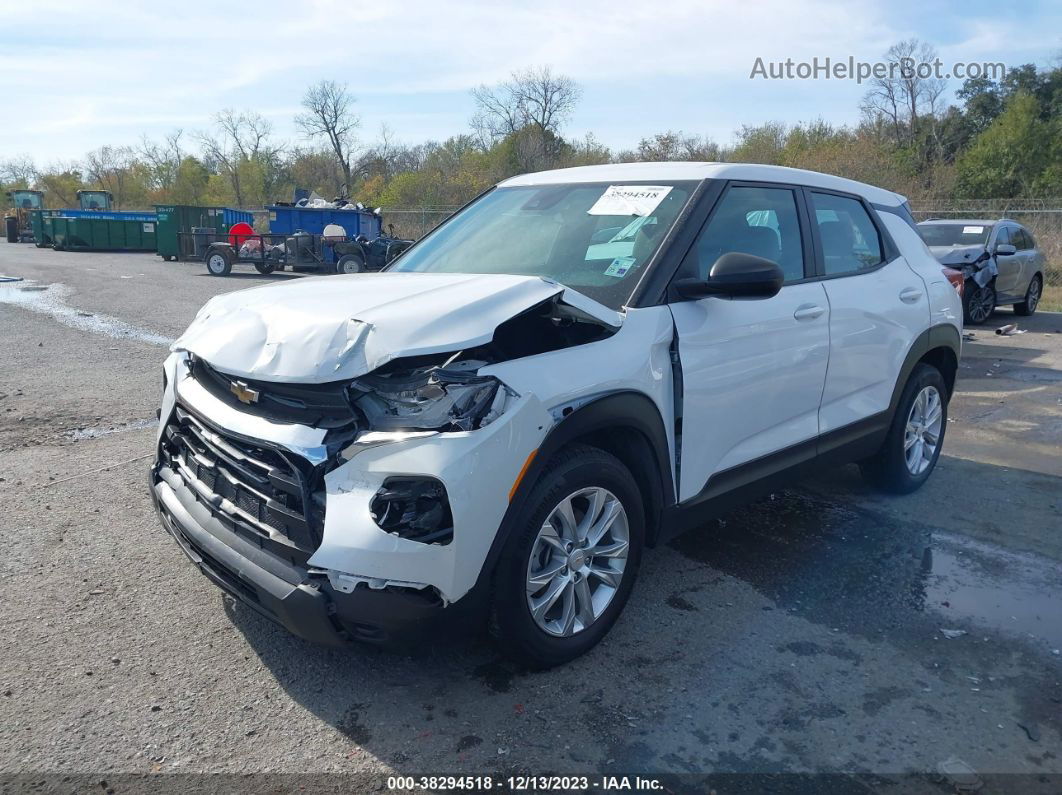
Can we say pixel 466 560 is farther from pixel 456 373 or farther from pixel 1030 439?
pixel 1030 439

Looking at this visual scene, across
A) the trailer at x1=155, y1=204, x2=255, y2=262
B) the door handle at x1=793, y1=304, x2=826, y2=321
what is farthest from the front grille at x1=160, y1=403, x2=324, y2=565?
the trailer at x1=155, y1=204, x2=255, y2=262

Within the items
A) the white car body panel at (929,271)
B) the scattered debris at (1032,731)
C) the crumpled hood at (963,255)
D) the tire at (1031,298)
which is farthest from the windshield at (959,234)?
the scattered debris at (1032,731)

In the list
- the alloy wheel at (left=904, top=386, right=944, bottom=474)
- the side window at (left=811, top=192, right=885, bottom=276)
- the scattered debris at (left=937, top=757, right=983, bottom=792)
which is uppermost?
the side window at (left=811, top=192, right=885, bottom=276)

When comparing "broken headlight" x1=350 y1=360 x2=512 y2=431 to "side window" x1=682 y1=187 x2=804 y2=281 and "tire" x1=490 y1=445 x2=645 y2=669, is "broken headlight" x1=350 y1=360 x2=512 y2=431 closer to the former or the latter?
"tire" x1=490 y1=445 x2=645 y2=669

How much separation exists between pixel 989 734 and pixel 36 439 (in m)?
5.95

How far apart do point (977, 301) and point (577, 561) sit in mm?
12979

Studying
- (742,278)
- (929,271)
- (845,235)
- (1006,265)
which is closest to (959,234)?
(1006,265)

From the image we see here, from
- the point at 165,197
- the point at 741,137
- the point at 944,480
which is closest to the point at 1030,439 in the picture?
the point at 944,480

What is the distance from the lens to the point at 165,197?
69125 millimetres

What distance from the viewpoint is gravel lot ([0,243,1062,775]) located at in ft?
8.72

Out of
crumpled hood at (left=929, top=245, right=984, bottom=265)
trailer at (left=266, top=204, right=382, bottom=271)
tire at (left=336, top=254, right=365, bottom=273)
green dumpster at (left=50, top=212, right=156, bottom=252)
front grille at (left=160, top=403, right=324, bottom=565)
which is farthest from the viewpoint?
green dumpster at (left=50, top=212, right=156, bottom=252)

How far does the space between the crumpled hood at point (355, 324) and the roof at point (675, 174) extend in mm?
1111

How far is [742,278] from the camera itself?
327 centimetres

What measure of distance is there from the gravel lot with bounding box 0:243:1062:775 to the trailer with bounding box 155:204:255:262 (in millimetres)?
25556
